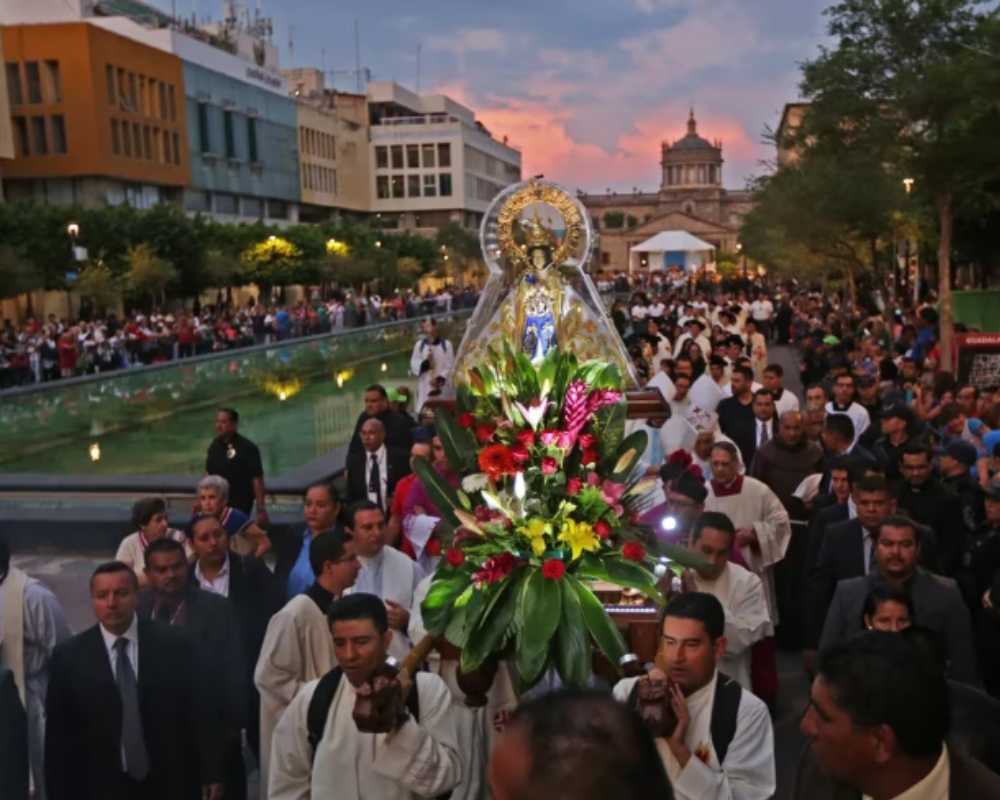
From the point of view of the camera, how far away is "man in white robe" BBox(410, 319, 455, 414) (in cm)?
1476

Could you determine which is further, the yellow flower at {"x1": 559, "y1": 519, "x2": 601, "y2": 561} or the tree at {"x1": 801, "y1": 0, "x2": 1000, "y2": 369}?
the tree at {"x1": 801, "y1": 0, "x2": 1000, "y2": 369}

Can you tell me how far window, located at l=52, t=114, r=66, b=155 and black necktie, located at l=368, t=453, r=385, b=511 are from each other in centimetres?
4657

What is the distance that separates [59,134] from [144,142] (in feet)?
15.3

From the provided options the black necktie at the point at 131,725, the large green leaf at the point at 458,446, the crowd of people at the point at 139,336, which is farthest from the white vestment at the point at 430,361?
the crowd of people at the point at 139,336

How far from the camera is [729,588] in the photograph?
210 inches

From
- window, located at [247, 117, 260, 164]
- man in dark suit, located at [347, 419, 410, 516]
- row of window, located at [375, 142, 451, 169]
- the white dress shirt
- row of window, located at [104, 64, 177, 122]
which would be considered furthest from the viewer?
row of window, located at [375, 142, 451, 169]

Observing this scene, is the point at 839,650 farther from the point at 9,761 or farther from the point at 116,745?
the point at 9,761

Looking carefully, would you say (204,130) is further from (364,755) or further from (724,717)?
(724,717)

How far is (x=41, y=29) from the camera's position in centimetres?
4916

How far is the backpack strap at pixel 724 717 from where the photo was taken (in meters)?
3.54

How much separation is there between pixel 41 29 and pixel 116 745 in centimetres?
5159

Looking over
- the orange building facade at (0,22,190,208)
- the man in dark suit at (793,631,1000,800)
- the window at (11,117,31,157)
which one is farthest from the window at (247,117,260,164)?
the man in dark suit at (793,631,1000,800)

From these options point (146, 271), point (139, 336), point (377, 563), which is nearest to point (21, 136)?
point (146, 271)

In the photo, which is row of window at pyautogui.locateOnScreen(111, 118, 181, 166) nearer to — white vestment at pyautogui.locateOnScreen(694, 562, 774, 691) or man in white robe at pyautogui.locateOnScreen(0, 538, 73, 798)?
man in white robe at pyautogui.locateOnScreen(0, 538, 73, 798)
